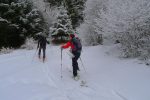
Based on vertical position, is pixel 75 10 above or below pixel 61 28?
above

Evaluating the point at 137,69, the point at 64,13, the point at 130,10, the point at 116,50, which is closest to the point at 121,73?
the point at 137,69

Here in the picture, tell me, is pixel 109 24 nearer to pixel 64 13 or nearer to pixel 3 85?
pixel 3 85

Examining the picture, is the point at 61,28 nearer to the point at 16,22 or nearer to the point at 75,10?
the point at 16,22

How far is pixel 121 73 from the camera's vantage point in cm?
839

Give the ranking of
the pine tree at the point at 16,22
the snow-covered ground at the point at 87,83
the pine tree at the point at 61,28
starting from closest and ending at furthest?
the snow-covered ground at the point at 87,83, the pine tree at the point at 16,22, the pine tree at the point at 61,28

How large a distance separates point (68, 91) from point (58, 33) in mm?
21837

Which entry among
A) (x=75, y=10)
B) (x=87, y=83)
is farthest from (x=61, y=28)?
(x=87, y=83)

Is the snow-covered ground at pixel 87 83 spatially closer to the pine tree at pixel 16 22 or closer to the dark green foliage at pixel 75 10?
the pine tree at pixel 16 22

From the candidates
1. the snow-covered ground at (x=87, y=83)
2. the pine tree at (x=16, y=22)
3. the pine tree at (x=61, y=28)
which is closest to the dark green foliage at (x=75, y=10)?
the pine tree at (x=61, y=28)

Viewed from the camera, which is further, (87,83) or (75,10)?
(75,10)

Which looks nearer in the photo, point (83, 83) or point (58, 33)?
point (83, 83)

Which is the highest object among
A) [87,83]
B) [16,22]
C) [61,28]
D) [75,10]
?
[75,10]

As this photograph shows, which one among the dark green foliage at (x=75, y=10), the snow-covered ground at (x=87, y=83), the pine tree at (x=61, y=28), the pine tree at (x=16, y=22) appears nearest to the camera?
the snow-covered ground at (x=87, y=83)

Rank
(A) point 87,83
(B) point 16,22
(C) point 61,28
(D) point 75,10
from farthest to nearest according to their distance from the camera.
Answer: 1. (D) point 75,10
2. (C) point 61,28
3. (B) point 16,22
4. (A) point 87,83
